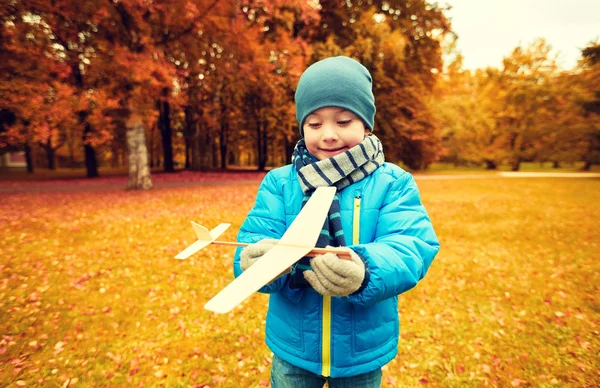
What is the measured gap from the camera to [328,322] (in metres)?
1.58

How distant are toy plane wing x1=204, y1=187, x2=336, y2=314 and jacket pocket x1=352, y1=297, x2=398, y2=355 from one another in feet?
2.26

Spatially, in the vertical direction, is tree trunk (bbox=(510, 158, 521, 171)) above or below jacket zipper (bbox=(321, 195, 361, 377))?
below

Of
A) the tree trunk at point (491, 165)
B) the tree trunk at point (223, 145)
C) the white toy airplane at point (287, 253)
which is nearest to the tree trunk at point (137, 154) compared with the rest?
the white toy airplane at point (287, 253)

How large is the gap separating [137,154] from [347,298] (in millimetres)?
14183

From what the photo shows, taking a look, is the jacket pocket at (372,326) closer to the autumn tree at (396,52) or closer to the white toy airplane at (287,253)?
the white toy airplane at (287,253)

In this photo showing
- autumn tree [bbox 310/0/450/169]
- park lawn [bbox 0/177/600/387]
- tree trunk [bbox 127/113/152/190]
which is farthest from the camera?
autumn tree [bbox 310/0/450/169]

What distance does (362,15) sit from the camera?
68.2ft

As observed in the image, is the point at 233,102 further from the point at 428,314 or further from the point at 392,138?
the point at 428,314

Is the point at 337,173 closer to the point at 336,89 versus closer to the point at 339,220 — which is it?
the point at 339,220

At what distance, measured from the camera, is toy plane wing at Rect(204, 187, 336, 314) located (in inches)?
35.4

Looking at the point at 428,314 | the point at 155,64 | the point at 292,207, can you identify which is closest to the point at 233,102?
the point at 155,64

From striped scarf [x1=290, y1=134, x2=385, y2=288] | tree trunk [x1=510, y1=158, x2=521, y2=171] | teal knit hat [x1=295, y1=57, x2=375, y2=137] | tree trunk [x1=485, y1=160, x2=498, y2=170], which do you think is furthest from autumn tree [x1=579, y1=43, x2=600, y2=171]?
striped scarf [x1=290, y1=134, x2=385, y2=288]

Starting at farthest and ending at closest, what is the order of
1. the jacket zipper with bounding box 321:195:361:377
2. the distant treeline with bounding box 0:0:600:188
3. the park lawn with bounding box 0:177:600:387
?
the distant treeline with bounding box 0:0:600:188 < the park lawn with bounding box 0:177:600:387 < the jacket zipper with bounding box 321:195:361:377

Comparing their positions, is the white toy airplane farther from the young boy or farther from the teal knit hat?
the teal knit hat
